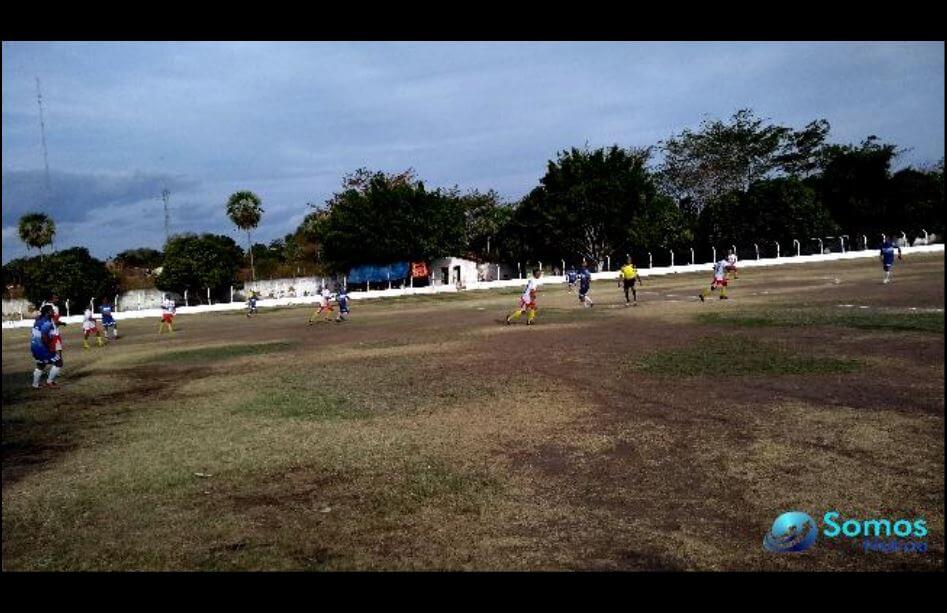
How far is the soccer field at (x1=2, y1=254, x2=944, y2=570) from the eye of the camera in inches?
185

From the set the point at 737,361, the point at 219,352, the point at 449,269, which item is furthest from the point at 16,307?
the point at 737,361

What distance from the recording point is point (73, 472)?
23.3 feet

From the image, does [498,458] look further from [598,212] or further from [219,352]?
[598,212]

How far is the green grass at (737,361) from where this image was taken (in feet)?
33.8

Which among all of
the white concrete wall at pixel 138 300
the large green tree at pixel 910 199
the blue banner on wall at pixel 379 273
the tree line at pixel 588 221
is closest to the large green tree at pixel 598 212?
the tree line at pixel 588 221

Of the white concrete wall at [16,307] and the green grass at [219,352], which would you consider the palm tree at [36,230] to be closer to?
the white concrete wall at [16,307]

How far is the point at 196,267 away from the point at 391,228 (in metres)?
17.9

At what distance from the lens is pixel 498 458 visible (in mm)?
6789

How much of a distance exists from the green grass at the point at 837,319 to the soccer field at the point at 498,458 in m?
0.23

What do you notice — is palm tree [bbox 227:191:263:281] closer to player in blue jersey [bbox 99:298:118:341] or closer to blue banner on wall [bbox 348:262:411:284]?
blue banner on wall [bbox 348:262:411:284]

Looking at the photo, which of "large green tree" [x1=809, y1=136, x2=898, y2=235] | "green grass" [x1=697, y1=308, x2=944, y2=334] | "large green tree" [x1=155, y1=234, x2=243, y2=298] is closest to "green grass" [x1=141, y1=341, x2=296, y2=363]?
"green grass" [x1=697, y1=308, x2=944, y2=334]

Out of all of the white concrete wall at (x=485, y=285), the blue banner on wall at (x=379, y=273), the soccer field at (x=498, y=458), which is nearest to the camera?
the soccer field at (x=498, y=458)
